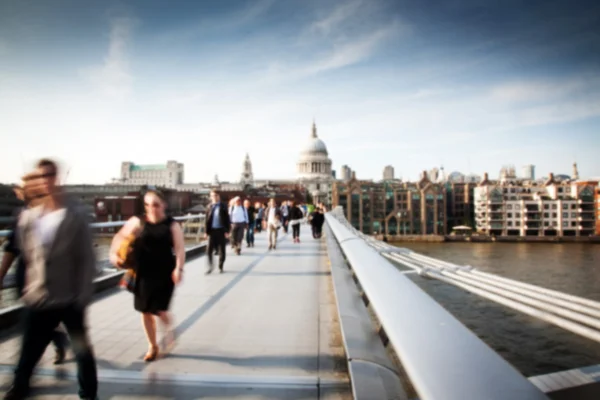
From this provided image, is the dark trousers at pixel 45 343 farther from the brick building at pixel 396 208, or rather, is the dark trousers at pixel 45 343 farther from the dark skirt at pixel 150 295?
the brick building at pixel 396 208

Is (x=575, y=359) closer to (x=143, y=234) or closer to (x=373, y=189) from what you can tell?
(x=143, y=234)

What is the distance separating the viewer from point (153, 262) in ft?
11.3

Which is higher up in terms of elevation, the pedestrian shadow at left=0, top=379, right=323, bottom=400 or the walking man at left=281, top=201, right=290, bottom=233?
the walking man at left=281, top=201, right=290, bottom=233

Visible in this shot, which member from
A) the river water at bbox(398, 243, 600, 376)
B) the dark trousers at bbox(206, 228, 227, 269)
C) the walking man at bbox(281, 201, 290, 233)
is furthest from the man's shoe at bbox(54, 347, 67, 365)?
the river water at bbox(398, 243, 600, 376)

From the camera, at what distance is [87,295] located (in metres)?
2.61

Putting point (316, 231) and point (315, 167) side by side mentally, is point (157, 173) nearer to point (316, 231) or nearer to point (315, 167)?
point (315, 167)

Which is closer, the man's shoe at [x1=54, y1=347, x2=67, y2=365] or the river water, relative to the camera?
the man's shoe at [x1=54, y1=347, x2=67, y2=365]

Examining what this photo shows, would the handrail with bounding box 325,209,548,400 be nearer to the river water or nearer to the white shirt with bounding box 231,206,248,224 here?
the white shirt with bounding box 231,206,248,224

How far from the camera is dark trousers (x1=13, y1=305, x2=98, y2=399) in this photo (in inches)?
100

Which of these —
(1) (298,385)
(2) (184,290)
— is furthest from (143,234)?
(2) (184,290)

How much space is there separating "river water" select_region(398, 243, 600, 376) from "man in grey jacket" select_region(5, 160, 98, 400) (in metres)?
16.0

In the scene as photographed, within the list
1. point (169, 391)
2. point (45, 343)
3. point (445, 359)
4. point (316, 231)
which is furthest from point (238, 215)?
point (445, 359)

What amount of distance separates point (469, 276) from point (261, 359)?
66.7 inches

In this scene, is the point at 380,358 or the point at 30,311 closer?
the point at 380,358
